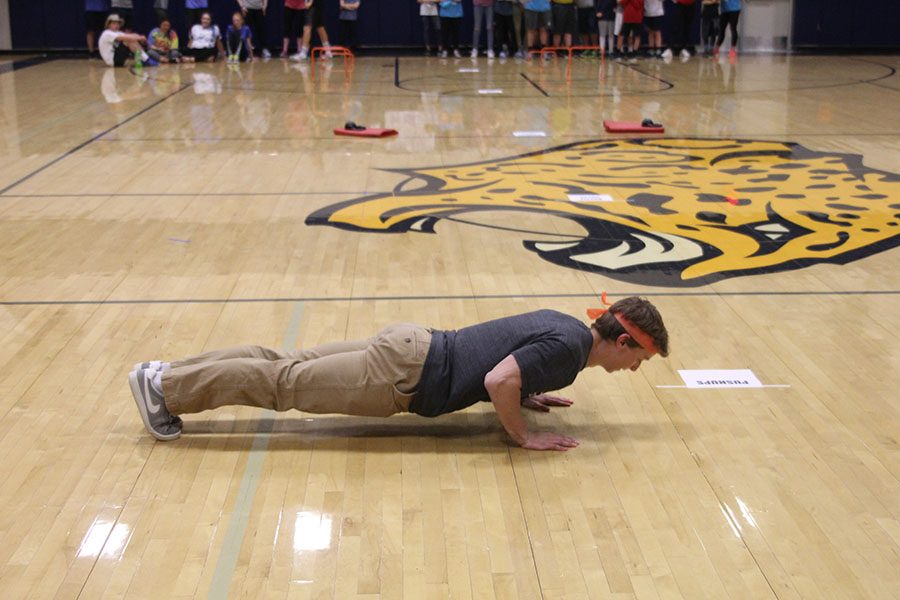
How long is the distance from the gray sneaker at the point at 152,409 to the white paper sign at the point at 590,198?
→ 190 inches

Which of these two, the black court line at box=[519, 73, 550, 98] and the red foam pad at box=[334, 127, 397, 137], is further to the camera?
the black court line at box=[519, 73, 550, 98]

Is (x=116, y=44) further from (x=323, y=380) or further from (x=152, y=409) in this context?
(x=323, y=380)

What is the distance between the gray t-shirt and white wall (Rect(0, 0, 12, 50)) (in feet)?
67.2

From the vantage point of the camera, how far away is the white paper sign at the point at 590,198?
8.57 m

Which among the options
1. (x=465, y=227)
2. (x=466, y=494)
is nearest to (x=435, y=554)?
(x=466, y=494)

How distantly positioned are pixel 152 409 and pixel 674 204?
204 inches

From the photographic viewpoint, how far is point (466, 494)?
403cm

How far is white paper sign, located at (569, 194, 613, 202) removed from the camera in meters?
8.57

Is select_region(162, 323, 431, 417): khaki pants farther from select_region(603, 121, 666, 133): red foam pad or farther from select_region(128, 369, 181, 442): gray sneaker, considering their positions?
select_region(603, 121, 666, 133): red foam pad

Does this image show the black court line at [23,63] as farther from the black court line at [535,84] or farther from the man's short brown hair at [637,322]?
the man's short brown hair at [637,322]

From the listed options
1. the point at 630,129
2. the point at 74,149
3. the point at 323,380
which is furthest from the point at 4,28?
the point at 323,380


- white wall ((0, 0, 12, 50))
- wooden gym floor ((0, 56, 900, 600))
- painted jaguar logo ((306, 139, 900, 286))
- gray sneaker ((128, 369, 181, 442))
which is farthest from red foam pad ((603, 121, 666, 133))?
white wall ((0, 0, 12, 50))

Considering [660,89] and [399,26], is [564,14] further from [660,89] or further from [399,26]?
[660,89]

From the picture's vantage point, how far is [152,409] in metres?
4.38
